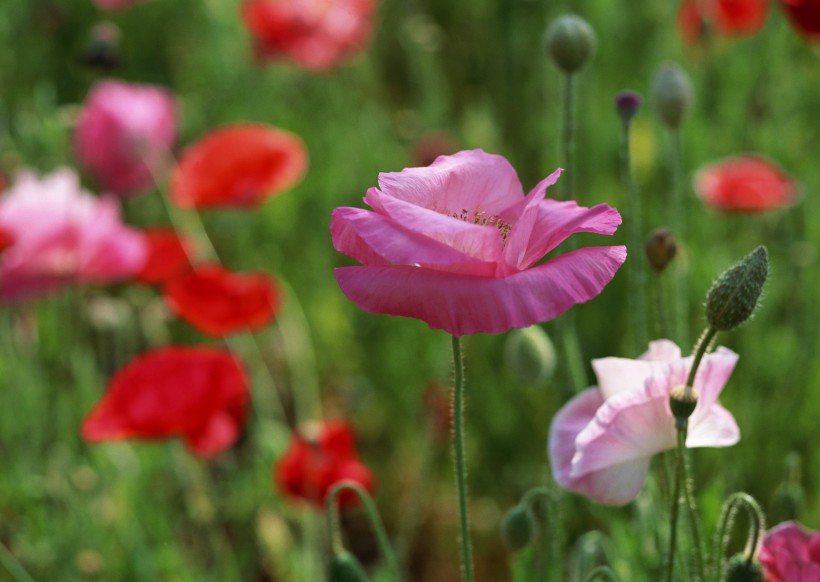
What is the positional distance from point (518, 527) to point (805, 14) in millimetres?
809

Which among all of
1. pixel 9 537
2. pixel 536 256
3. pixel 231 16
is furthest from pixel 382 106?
pixel 536 256

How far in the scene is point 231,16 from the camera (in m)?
2.85

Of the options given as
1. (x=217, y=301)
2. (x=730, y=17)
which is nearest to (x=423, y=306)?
(x=217, y=301)

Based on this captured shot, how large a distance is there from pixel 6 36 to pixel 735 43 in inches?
65.7

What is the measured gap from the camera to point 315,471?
119 centimetres

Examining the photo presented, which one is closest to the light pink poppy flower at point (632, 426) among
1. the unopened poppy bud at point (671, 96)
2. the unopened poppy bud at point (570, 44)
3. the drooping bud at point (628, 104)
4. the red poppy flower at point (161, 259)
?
the drooping bud at point (628, 104)

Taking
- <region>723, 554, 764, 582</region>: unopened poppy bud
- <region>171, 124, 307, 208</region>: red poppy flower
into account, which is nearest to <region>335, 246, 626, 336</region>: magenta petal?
<region>723, 554, 764, 582</region>: unopened poppy bud

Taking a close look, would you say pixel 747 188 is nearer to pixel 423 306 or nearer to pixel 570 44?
pixel 570 44

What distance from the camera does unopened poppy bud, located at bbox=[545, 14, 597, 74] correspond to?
37.3 inches

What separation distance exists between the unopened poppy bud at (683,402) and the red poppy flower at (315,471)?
1.95 ft

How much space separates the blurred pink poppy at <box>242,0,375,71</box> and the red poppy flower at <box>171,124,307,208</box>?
Result: 68 centimetres

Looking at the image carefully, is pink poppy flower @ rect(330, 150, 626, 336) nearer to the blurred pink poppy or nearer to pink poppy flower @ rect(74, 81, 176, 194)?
pink poppy flower @ rect(74, 81, 176, 194)

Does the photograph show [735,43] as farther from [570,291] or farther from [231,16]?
[570,291]

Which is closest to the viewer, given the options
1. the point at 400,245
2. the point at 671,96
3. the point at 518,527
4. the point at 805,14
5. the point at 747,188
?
the point at 400,245
